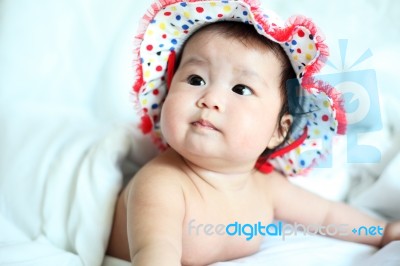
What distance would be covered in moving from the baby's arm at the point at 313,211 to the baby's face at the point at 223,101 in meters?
0.21

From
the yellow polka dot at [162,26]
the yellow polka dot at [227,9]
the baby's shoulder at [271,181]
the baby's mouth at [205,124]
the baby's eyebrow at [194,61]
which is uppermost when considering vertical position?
the yellow polka dot at [227,9]

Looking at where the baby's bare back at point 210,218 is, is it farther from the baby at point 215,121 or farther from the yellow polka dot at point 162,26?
the yellow polka dot at point 162,26

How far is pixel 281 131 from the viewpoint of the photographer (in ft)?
3.45

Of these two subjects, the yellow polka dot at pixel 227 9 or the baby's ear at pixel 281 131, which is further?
the baby's ear at pixel 281 131

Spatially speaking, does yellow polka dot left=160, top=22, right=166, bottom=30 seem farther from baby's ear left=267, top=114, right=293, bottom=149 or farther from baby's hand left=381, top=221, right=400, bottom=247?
baby's hand left=381, top=221, right=400, bottom=247

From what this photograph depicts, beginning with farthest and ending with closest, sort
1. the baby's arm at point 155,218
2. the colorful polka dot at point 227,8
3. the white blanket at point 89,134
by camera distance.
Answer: the white blanket at point 89,134
the colorful polka dot at point 227,8
the baby's arm at point 155,218

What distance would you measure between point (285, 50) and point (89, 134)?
0.50m

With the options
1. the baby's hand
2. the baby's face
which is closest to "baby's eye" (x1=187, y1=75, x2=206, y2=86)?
the baby's face

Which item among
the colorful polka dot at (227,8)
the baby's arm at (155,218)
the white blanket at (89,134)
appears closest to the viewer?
the baby's arm at (155,218)

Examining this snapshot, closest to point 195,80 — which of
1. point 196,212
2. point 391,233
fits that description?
point 196,212

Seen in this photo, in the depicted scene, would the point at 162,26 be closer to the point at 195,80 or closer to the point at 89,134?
the point at 195,80

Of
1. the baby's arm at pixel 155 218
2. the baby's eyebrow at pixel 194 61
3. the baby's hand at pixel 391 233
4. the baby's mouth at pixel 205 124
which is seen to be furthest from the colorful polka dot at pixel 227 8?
the baby's hand at pixel 391 233

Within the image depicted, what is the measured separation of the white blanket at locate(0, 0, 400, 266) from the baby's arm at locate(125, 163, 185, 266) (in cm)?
14

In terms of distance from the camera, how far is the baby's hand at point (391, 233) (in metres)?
1.06
